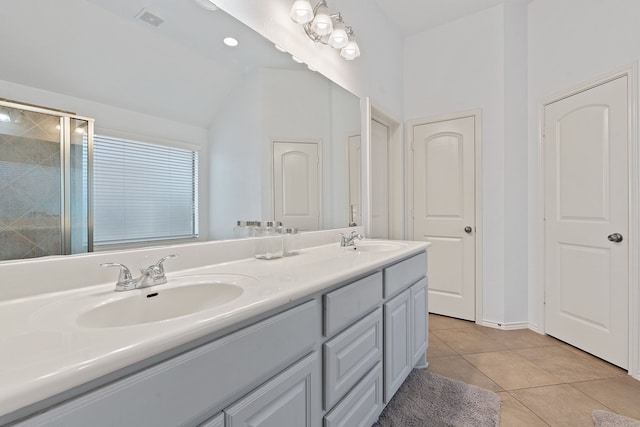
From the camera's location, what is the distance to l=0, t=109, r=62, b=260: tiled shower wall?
0.76 m

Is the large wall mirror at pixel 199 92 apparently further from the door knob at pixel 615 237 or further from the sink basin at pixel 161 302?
the door knob at pixel 615 237

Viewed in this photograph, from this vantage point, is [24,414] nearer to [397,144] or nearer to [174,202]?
Result: [174,202]

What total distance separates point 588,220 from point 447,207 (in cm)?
105

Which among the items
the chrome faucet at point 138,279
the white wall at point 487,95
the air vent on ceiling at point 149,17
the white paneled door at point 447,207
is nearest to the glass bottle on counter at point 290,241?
the chrome faucet at point 138,279

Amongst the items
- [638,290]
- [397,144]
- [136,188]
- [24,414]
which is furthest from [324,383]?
[397,144]

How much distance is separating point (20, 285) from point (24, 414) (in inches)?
21.3

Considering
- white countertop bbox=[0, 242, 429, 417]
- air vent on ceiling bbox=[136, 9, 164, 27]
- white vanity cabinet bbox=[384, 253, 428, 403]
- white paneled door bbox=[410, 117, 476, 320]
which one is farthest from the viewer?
white paneled door bbox=[410, 117, 476, 320]

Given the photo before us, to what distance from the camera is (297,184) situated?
1.73 meters

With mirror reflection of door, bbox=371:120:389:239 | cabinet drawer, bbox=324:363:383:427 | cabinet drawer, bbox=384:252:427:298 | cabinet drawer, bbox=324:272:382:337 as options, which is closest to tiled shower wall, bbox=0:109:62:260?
cabinet drawer, bbox=324:272:382:337

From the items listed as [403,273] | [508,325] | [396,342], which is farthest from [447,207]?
[396,342]

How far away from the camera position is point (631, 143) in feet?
6.54

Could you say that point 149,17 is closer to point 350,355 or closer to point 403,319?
point 350,355

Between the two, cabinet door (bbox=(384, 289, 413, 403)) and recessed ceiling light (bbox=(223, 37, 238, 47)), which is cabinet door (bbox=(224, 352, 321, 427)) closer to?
cabinet door (bbox=(384, 289, 413, 403))

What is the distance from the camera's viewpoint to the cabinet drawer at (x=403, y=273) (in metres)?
1.46
